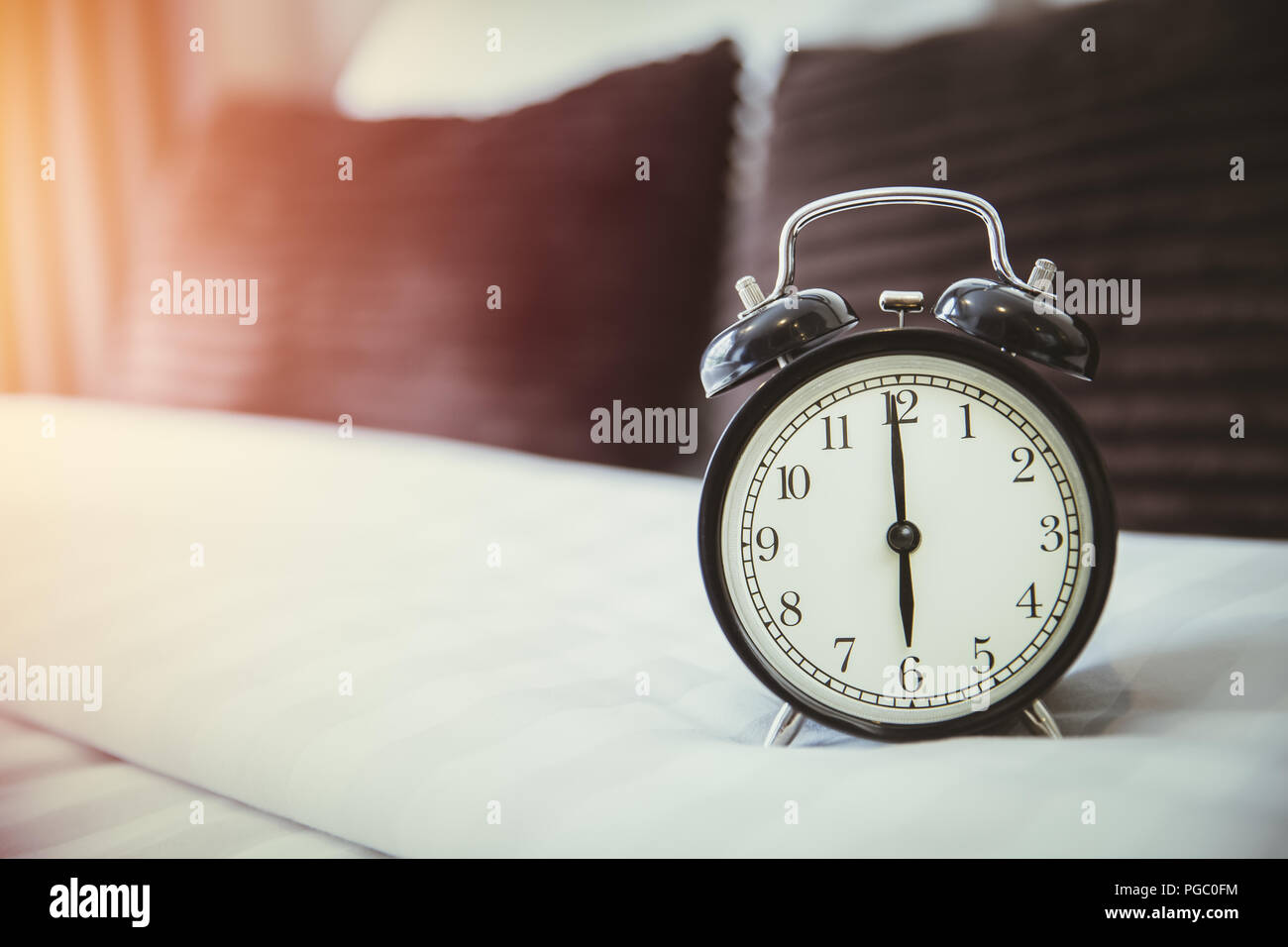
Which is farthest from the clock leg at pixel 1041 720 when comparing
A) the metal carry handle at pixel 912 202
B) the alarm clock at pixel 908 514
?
the metal carry handle at pixel 912 202

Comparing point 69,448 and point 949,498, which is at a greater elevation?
point 69,448

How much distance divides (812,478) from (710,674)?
21 centimetres

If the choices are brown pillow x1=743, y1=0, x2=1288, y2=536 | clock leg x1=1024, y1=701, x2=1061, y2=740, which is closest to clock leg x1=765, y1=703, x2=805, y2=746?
clock leg x1=1024, y1=701, x2=1061, y2=740

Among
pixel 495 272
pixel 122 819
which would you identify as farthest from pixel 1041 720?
pixel 495 272

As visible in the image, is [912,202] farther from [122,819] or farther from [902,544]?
[122,819]

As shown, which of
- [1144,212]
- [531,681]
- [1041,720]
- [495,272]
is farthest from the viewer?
[495,272]

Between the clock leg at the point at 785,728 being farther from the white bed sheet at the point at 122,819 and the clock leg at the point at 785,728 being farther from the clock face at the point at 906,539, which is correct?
the white bed sheet at the point at 122,819

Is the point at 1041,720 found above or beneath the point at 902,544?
beneath

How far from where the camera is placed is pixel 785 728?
58 centimetres

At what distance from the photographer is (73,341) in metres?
2.67

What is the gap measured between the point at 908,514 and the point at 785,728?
0.54ft

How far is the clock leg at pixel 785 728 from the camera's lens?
0.57 m
